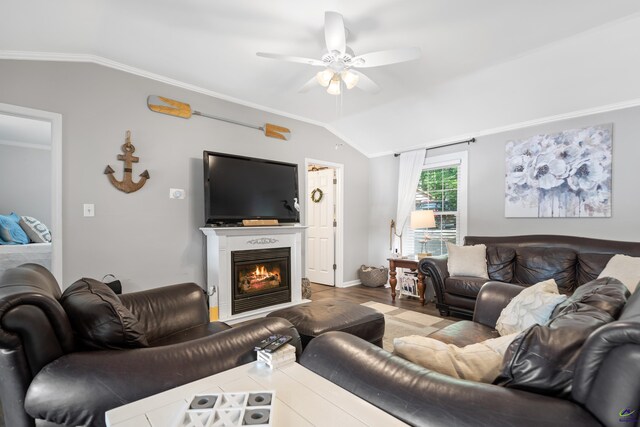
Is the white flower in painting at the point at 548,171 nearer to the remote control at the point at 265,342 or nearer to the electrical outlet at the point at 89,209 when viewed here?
the remote control at the point at 265,342

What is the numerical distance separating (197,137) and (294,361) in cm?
318

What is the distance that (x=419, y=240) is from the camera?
5016mm

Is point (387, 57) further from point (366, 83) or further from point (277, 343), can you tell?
point (277, 343)

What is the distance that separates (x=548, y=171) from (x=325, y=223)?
3.29 m

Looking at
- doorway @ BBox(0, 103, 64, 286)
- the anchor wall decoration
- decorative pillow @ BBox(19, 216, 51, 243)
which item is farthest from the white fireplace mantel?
decorative pillow @ BBox(19, 216, 51, 243)

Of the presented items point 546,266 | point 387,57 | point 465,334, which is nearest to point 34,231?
point 387,57

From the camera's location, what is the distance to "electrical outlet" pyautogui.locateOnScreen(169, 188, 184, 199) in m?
3.46

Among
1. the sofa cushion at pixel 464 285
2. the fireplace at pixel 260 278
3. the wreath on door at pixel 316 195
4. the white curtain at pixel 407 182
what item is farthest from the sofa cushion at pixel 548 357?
the wreath on door at pixel 316 195

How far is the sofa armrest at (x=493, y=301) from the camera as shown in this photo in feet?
7.09

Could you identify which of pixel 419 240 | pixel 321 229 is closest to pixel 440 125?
pixel 419 240

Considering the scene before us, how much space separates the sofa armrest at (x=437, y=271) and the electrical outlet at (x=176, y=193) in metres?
3.06

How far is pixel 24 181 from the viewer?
5344 mm

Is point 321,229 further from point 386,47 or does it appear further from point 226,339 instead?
point 226,339

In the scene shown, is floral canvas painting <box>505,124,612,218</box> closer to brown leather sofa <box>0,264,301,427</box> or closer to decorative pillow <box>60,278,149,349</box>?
brown leather sofa <box>0,264,301,427</box>
